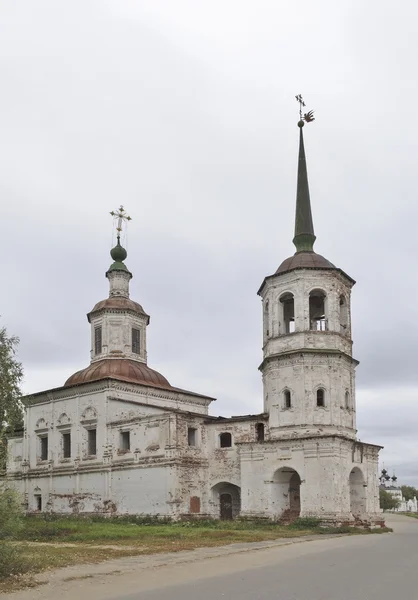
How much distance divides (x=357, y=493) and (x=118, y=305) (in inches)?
722

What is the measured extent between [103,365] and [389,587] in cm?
2862

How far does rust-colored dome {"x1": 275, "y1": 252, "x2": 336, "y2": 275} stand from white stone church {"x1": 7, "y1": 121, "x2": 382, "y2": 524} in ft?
0.27

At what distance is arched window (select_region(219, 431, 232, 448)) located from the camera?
110 ft

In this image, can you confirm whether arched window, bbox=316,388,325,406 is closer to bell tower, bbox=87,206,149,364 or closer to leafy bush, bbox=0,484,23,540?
bell tower, bbox=87,206,149,364

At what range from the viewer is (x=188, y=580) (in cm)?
1227

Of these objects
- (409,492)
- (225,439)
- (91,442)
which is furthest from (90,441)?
(409,492)

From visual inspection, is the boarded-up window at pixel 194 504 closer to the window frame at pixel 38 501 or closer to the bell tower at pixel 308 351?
the bell tower at pixel 308 351

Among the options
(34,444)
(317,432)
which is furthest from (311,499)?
(34,444)

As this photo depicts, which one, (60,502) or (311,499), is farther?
(60,502)

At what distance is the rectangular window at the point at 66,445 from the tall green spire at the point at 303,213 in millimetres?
16901

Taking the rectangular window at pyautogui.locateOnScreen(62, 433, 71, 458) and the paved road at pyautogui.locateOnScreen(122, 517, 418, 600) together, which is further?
the rectangular window at pyautogui.locateOnScreen(62, 433, 71, 458)

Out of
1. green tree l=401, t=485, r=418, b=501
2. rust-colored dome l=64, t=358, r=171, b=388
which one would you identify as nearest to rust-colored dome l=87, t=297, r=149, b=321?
rust-colored dome l=64, t=358, r=171, b=388

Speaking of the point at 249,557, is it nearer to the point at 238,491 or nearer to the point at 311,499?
the point at 311,499

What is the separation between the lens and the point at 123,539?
2217 cm
